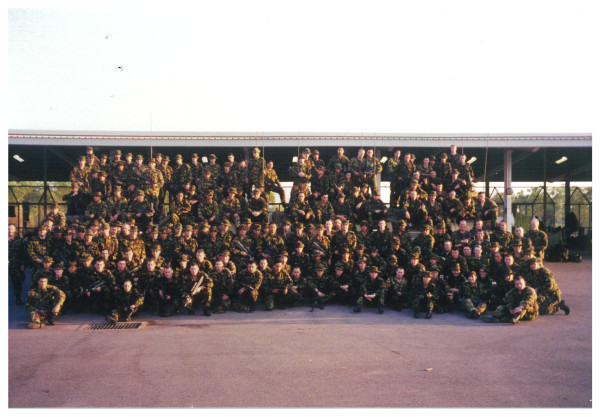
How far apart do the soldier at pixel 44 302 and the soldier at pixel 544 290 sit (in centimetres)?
802

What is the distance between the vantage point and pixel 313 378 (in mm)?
4695

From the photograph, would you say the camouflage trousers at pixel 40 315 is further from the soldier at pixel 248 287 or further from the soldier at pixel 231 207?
the soldier at pixel 231 207

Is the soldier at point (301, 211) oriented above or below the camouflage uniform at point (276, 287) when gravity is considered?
above

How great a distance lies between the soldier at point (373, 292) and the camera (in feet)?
26.6

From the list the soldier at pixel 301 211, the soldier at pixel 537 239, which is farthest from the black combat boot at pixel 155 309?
the soldier at pixel 537 239

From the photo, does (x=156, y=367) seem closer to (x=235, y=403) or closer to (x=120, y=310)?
(x=235, y=403)

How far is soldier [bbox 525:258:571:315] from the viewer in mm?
7711

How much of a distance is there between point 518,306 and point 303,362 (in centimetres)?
410

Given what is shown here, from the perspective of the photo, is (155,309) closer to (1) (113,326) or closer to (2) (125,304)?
(2) (125,304)

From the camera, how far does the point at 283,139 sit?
12125 mm

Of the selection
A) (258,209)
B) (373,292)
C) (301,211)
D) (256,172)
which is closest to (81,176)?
(256,172)

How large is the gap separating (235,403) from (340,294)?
464cm

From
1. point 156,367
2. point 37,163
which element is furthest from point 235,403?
point 37,163

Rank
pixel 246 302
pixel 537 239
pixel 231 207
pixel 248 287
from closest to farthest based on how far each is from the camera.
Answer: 1. pixel 248 287
2. pixel 246 302
3. pixel 537 239
4. pixel 231 207
